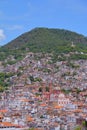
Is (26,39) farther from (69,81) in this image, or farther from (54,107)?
(54,107)

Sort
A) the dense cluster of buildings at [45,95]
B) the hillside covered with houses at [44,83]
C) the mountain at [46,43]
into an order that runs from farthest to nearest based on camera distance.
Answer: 1. the mountain at [46,43]
2. the hillside covered with houses at [44,83]
3. the dense cluster of buildings at [45,95]

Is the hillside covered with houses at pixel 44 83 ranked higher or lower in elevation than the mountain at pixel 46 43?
lower

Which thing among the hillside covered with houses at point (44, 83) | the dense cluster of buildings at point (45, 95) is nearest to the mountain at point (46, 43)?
A: the hillside covered with houses at point (44, 83)

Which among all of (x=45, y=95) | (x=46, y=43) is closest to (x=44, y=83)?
(x=45, y=95)

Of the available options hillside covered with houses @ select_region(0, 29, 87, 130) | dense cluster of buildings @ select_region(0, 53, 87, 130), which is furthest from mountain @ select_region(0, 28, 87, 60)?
dense cluster of buildings @ select_region(0, 53, 87, 130)

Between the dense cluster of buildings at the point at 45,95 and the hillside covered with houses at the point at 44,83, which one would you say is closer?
the dense cluster of buildings at the point at 45,95

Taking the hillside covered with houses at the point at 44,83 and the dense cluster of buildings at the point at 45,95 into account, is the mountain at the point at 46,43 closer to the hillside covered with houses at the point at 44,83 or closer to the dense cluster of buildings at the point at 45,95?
the hillside covered with houses at the point at 44,83

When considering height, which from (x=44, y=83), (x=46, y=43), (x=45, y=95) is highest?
(x=46, y=43)

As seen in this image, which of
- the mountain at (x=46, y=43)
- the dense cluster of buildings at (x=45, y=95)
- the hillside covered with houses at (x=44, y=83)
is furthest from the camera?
the mountain at (x=46, y=43)

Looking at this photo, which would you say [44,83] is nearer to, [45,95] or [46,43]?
[45,95]

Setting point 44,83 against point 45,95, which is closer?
point 45,95
